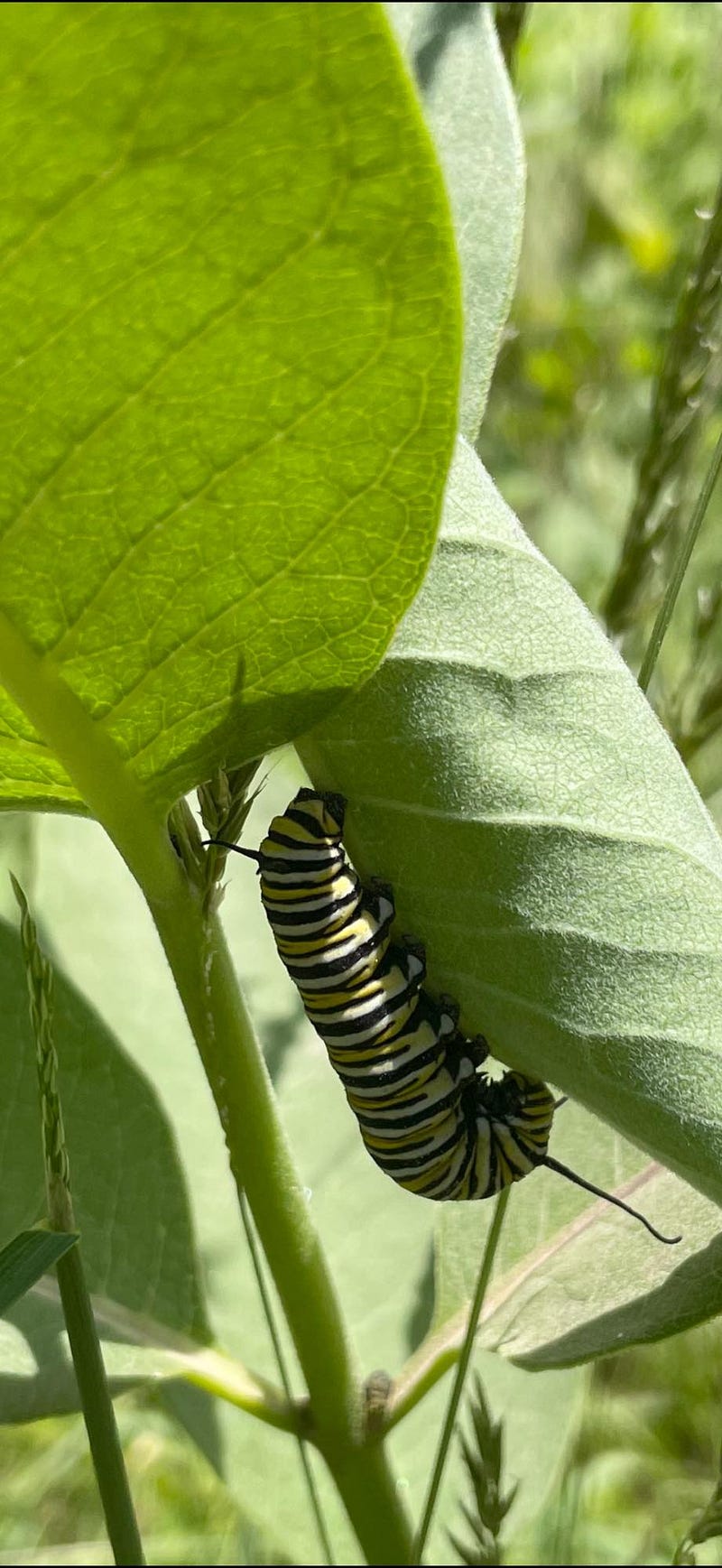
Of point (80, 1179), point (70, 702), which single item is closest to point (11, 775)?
point (70, 702)

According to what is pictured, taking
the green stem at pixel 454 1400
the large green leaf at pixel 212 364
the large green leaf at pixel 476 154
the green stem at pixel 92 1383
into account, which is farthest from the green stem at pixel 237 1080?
the large green leaf at pixel 476 154

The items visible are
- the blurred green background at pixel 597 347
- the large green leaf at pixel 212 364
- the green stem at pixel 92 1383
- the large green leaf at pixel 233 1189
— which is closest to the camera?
the large green leaf at pixel 212 364

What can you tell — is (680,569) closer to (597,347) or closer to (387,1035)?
(387,1035)

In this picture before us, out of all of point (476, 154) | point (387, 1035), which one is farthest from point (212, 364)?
point (387, 1035)

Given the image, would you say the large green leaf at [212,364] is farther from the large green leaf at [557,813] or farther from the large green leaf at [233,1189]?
the large green leaf at [233,1189]

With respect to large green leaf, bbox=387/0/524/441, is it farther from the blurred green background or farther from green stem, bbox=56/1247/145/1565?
the blurred green background
